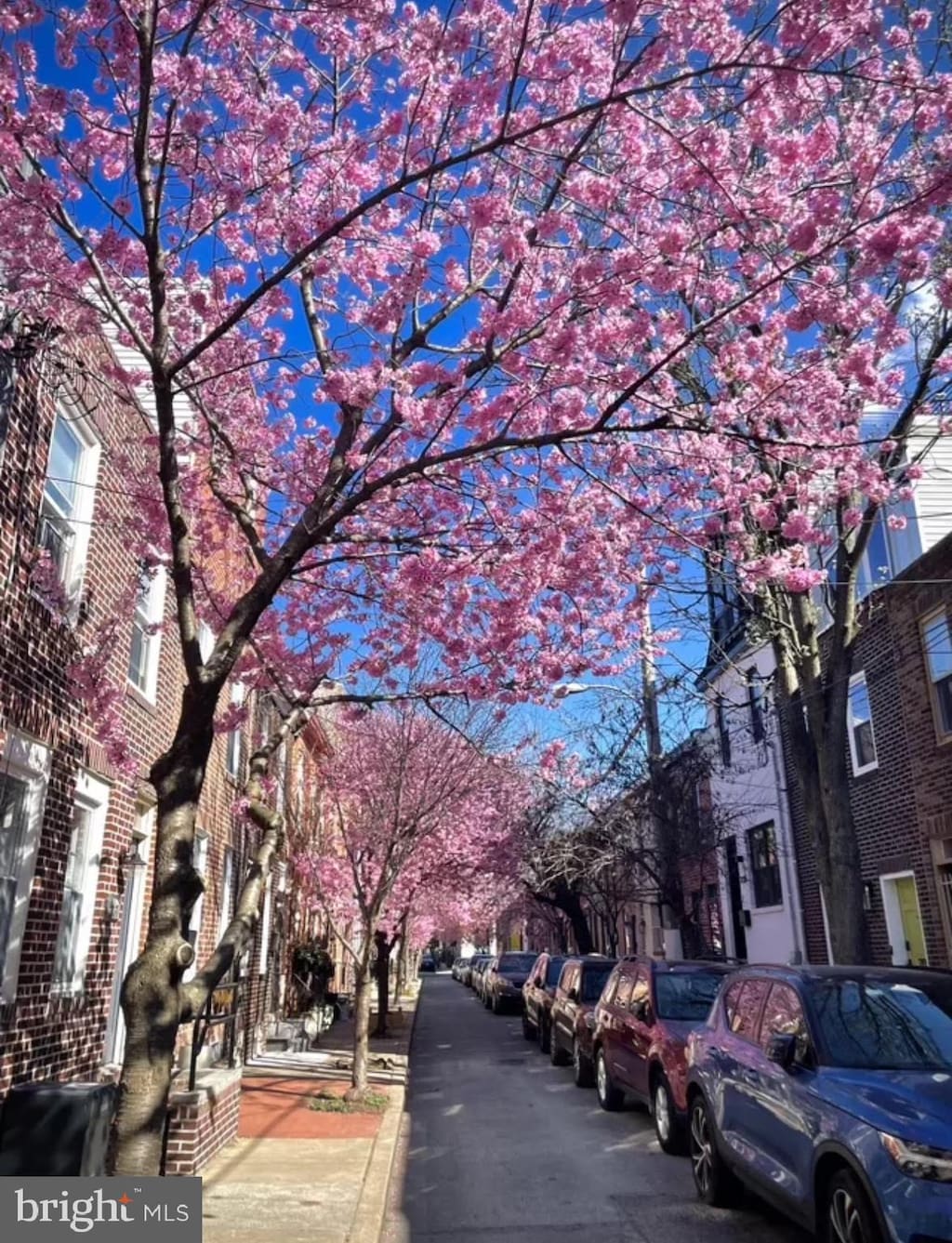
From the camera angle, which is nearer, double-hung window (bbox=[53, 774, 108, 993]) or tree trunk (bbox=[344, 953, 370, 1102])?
double-hung window (bbox=[53, 774, 108, 993])

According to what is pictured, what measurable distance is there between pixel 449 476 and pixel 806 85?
3244 mm

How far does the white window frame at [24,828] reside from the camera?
22.9 ft

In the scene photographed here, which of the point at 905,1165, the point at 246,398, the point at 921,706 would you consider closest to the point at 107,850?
the point at 246,398

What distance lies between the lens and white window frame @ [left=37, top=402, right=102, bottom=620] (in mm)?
8133

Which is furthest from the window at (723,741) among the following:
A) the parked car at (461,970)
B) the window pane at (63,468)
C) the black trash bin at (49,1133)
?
the parked car at (461,970)

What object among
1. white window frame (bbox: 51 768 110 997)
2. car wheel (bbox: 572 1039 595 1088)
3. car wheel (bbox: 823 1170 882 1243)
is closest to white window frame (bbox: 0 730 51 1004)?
white window frame (bbox: 51 768 110 997)

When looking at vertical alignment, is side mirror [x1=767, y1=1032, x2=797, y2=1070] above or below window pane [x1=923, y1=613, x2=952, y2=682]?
below

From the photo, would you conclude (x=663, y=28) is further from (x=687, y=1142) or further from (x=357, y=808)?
(x=357, y=808)

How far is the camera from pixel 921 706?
1325 centimetres

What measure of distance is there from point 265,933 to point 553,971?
5.89 meters

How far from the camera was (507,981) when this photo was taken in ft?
95.5

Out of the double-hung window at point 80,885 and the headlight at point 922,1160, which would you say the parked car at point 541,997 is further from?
the headlight at point 922,1160

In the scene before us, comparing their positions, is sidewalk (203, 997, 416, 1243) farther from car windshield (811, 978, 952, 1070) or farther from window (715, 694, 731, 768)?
window (715, 694, 731, 768)

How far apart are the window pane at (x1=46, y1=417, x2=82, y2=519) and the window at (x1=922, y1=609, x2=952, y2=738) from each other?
10.1 meters
